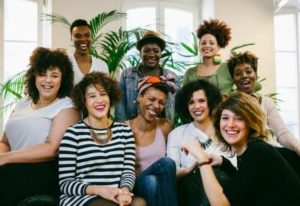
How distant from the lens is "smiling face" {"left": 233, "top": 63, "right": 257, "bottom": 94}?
2.93m

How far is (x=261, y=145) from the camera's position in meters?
1.80

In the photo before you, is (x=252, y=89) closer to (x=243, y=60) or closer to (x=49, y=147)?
(x=243, y=60)

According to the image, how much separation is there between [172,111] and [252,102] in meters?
1.08

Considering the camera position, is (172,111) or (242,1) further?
(242,1)

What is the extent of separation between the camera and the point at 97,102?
236cm

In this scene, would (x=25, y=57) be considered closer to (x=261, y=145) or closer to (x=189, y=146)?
(x=189, y=146)

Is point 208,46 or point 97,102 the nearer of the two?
point 97,102

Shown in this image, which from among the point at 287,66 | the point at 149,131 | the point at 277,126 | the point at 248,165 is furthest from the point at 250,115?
the point at 287,66

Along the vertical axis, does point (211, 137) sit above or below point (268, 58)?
below

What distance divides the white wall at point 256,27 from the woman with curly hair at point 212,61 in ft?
6.56

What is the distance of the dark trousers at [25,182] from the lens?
7.11 ft

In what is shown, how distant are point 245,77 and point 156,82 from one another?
64 centimetres

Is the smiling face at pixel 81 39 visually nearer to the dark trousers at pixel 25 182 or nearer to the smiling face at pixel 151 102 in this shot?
the smiling face at pixel 151 102

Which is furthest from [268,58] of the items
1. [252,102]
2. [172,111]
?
[252,102]
